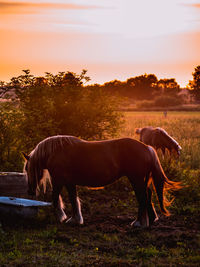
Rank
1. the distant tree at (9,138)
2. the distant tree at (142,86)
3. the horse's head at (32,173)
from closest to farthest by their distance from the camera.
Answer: the horse's head at (32,173) < the distant tree at (9,138) < the distant tree at (142,86)

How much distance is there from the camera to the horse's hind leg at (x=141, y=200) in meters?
6.26

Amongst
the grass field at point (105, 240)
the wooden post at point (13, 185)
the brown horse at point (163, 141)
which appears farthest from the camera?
the brown horse at point (163, 141)

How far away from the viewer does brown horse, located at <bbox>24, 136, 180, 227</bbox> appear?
246 inches

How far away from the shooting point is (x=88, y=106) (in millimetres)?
10938

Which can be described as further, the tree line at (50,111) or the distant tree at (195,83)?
the distant tree at (195,83)

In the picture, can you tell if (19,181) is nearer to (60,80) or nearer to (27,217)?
(27,217)

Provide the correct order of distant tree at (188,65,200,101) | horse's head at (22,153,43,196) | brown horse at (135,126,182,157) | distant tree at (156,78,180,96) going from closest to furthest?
horse's head at (22,153,43,196) < brown horse at (135,126,182,157) < distant tree at (188,65,200,101) < distant tree at (156,78,180,96)

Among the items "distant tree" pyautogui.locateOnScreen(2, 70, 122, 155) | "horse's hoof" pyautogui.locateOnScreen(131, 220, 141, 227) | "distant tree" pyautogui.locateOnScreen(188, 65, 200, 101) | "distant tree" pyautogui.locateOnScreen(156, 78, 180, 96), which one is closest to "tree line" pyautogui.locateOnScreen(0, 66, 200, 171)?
"distant tree" pyautogui.locateOnScreen(2, 70, 122, 155)

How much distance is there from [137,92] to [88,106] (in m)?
110

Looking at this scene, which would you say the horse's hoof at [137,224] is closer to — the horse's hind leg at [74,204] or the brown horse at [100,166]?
the brown horse at [100,166]

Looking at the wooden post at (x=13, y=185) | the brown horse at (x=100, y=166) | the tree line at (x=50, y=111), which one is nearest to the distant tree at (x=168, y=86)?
the tree line at (x=50, y=111)

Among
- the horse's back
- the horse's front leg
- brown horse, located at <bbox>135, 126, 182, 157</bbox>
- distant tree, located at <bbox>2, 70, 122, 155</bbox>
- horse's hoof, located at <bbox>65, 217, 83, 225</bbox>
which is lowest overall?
horse's hoof, located at <bbox>65, 217, 83, 225</bbox>

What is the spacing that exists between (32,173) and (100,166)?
1.38 m

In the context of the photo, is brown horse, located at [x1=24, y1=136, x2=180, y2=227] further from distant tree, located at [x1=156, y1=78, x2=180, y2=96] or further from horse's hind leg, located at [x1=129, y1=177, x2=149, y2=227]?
distant tree, located at [x1=156, y1=78, x2=180, y2=96]
